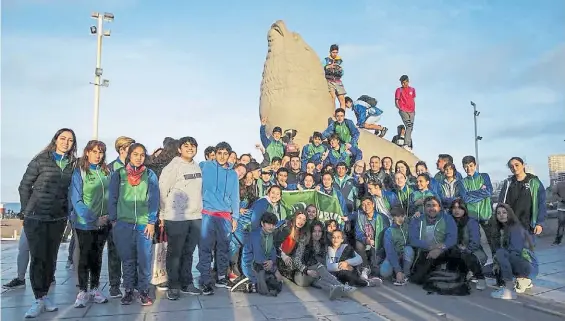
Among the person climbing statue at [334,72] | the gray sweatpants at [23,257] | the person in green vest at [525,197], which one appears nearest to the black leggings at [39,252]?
the gray sweatpants at [23,257]

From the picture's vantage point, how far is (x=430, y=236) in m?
5.52

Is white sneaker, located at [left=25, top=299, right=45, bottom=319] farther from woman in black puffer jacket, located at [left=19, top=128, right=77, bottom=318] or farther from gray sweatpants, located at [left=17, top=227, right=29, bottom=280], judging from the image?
gray sweatpants, located at [left=17, top=227, right=29, bottom=280]

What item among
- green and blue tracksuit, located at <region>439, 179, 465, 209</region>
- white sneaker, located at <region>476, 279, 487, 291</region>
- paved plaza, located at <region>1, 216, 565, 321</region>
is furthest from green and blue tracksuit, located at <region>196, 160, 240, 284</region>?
green and blue tracksuit, located at <region>439, 179, 465, 209</region>

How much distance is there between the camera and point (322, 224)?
229 inches

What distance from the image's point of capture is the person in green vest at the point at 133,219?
4.31 meters

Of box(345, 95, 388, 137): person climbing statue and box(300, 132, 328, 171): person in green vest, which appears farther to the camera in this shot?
box(345, 95, 388, 137): person climbing statue

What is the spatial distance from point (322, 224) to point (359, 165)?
74.9 inches

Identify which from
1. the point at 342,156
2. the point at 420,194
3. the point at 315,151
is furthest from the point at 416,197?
the point at 315,151

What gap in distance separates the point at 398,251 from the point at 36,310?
158 inches

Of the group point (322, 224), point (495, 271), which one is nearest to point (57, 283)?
point (322, 224)

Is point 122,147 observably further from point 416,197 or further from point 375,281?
point 416,197

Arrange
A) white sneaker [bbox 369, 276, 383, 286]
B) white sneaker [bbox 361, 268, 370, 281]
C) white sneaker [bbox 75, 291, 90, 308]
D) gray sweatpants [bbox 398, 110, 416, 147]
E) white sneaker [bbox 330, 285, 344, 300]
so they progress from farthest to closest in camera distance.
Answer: gray sweatpants [bbox 398, 110, 416, 147]
white sneaker [bbox 361, 268, 370, 281]
white sneaker [bbox 369, 276, 383, 286]
white sneaker [bbox 330, 285, 344, 300]
white sneaker [bbox 75, 291, 90, 308]

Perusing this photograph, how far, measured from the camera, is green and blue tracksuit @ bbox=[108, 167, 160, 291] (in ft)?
14.1

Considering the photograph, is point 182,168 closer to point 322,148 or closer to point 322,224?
point 322,224
